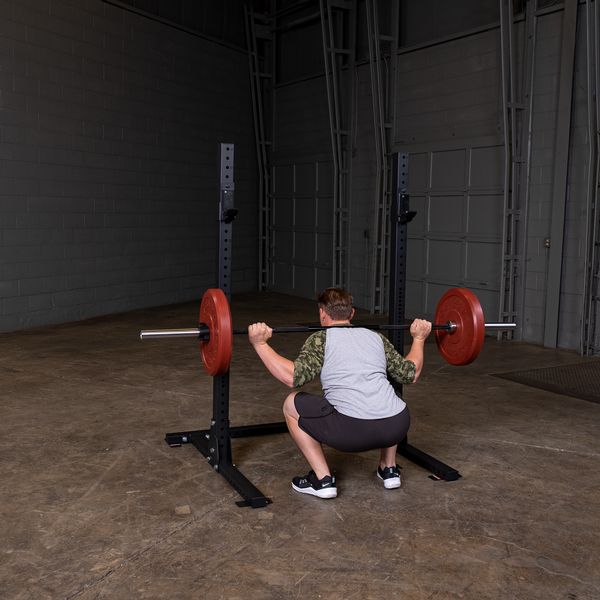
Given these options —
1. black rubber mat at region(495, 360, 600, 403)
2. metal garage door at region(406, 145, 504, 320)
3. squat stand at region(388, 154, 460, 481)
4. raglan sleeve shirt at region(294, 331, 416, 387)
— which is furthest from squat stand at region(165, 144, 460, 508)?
metal garage door at region(406, 145, 504, 320)

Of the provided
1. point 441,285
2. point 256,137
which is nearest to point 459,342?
point 441,285

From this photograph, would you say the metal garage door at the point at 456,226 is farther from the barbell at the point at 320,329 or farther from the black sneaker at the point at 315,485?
the black sneaker at the point at 315,485

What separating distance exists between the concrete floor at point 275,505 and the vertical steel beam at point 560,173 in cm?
164

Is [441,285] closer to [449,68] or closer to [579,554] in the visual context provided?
[449,68]

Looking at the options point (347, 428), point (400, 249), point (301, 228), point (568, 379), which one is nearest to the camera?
point (347, 428)

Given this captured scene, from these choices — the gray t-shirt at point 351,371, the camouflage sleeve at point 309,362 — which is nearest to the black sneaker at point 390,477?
the gray t-shirt at point 351,371

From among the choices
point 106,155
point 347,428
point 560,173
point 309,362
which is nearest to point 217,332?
point 309,362

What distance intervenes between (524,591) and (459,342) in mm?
1244

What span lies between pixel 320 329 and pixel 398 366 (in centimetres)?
38

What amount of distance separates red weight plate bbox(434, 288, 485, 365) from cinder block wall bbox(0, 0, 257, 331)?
4070 millimetres

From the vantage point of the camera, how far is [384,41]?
26.7 feet

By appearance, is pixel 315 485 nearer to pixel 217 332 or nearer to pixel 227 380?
pixel 227 380

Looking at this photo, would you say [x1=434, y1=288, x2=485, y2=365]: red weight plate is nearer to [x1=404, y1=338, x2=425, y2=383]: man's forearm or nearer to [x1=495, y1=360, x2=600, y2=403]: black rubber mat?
[x1=404, y1=338, x2=425, y2=383]: man's forearm

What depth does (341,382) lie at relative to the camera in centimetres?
291
